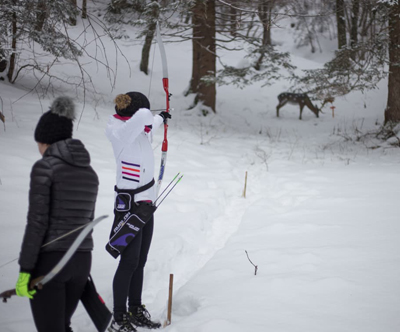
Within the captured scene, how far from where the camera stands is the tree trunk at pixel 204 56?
11.2 m

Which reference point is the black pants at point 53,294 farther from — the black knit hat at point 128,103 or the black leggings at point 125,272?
the black knit hat at point 128,103

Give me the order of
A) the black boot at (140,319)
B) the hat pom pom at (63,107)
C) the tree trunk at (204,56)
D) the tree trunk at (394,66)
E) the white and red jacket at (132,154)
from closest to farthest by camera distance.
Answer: the hat pom pom at (63,107)
the white and red jacket at (132,154)
the black boot at (140,319)
the tree trunk at (394,66)
the tree trunk at (204,56)

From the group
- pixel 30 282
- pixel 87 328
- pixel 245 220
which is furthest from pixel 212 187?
pixel 30 282

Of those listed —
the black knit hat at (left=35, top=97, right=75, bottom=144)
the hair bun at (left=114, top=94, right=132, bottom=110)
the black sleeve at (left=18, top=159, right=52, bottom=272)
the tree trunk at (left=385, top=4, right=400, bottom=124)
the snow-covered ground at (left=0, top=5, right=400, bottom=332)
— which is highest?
the tree trunk at (left=385, top=4, right=400, bottom=124)

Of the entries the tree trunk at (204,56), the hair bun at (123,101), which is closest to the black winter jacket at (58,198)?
the hair bun at (123,101)

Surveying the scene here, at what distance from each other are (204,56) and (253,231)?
8.30 meters

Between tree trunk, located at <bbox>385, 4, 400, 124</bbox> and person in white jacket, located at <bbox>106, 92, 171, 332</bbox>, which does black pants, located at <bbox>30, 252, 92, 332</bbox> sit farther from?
tree trunk, located at <bbox>385, 4, 400, 124</bbox>

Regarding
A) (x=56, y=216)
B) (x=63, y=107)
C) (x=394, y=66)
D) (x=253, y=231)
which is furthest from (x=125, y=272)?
(x=394, y=66)

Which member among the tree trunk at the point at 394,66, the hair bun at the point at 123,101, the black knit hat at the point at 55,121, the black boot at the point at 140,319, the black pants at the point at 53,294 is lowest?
the black boot at the point at 140,319

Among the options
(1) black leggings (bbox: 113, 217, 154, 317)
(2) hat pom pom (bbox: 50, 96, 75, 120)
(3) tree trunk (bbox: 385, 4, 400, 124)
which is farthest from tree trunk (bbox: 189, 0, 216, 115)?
(2) hat pom pom (bbox: 50, 96, 75, 120)

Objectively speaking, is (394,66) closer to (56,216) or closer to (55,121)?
(55,121)

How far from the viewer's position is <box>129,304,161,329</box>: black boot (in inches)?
119

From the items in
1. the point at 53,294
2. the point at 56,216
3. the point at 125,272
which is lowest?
the point at 125,272

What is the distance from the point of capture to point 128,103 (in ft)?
9.70
